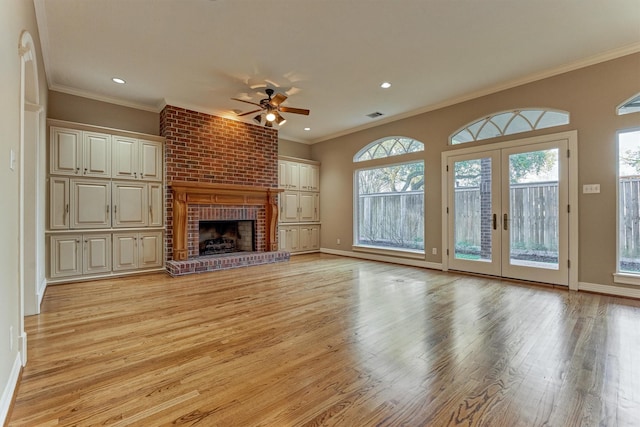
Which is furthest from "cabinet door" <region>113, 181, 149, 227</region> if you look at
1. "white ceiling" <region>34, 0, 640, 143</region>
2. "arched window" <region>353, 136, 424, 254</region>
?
"arched window" <region>353, 136, 424, 254</region>

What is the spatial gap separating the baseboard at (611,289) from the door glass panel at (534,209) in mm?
368

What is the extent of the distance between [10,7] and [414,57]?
3717 millimetres

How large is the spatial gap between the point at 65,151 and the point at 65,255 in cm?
154

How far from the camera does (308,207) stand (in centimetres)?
766

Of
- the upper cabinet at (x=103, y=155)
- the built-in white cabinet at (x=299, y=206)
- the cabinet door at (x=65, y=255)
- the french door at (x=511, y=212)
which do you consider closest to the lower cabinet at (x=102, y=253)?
the cabinet door at (x=65, y=255)

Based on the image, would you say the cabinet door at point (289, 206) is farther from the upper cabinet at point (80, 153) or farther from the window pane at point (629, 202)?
the window pane at point (629, 202)

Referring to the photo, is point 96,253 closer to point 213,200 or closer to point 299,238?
point 213,200

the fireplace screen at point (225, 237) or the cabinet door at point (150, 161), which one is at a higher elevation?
the cabinet door at point (150, 161)

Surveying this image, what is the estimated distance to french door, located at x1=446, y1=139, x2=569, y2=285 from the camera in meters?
4.13

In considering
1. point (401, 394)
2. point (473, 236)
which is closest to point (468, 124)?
point (473, 236)

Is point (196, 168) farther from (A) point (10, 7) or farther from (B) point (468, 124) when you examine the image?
(B) point (468, 124)

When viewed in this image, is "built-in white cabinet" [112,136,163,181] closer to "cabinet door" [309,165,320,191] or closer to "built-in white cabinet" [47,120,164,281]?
→ "built-in white cabinet" [47,120,164,281]

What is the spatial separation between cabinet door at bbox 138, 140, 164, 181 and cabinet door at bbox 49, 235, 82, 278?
1.38 metres

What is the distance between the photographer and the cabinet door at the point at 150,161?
502 cm
